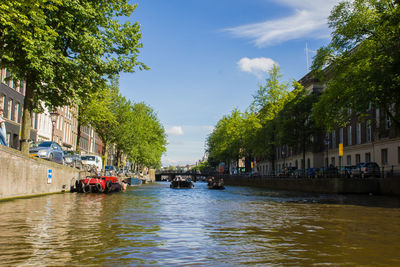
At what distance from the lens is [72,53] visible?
86.7ft

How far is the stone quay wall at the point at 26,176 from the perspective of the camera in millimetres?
21500

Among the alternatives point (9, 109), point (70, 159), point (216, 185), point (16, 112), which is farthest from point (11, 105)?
point (216, 185)

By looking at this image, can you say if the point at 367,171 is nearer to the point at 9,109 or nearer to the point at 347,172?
the point at 347,172

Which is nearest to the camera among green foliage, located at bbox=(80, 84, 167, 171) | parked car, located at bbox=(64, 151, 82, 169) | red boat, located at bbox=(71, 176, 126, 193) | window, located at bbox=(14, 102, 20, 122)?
red boat, located at bbox=(71, 176, 126, 193)

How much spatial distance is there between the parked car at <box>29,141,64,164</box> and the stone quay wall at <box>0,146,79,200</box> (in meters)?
0.85

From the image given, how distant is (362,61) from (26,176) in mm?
25146

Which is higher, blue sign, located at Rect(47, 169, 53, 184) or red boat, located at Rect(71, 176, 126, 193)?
blue sign, located at Rect(47, 169, 53, 184)

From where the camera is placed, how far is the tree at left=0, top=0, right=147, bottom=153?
22.8 metres

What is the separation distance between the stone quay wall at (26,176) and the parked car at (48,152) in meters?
0.85

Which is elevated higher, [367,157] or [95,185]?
[367,157]

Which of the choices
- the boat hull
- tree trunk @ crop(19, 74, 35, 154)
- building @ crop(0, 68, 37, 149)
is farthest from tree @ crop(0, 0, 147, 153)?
the boat hull

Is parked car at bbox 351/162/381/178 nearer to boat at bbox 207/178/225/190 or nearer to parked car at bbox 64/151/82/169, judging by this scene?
boat at bbox 207/178/225/190

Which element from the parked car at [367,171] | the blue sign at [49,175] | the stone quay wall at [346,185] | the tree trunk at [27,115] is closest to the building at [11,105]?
the blue sign at [49,175]

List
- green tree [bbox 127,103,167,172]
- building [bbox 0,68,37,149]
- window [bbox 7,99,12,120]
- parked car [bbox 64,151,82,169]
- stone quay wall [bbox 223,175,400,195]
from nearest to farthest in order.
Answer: parked car [bbox 64,151,82,169], stone quay wall [bbox 223,175,400,195], building [bbox 0,68,37,149], window [bbox 7,99,12,120], green tree [bbox 127,103,167,172]
